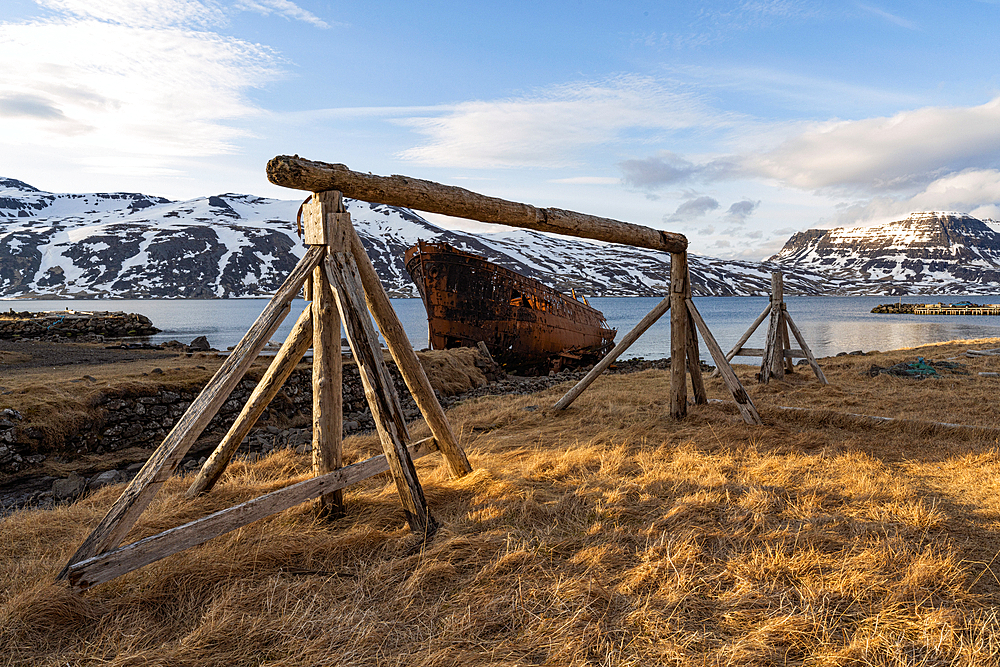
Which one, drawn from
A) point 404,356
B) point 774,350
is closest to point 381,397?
point 404,356

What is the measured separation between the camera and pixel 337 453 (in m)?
4.85

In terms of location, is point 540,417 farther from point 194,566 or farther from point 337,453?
point 194,566

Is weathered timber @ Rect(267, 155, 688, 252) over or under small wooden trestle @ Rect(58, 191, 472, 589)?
over

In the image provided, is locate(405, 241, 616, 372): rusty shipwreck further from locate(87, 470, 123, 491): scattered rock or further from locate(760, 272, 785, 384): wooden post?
locate(87, 470, 123, 491): scattered rock

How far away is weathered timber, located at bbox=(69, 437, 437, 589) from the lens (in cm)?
344

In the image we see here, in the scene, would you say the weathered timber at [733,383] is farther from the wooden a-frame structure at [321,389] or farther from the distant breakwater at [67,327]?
the distant breakwater at [67,327]

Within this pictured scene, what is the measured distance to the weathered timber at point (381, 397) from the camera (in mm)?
4602

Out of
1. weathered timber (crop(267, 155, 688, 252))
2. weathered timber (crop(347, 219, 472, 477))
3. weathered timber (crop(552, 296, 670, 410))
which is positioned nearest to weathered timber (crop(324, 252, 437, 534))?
weathered timber (crop(347, 219, 472, 477))

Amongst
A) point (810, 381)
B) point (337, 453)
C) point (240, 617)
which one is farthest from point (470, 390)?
point (240, 617)

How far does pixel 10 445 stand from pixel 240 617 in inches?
354

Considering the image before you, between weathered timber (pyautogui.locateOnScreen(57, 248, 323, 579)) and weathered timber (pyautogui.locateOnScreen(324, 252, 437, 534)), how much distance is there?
1.48 feet

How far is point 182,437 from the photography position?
13.1ft

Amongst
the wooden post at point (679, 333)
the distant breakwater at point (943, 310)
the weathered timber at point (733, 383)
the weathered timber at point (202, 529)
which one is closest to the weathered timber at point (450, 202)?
the wooden post at point (679, 333)

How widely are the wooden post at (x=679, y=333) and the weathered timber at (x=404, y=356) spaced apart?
4.47 m
